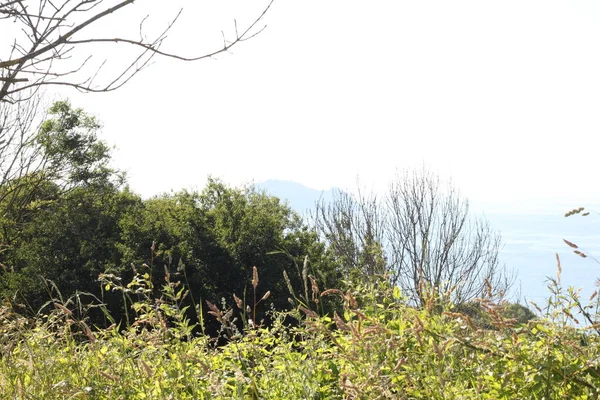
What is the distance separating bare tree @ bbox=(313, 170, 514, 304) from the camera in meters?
17.0

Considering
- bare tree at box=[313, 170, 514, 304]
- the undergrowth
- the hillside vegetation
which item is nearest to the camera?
the undergrowth

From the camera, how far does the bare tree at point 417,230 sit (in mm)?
17047

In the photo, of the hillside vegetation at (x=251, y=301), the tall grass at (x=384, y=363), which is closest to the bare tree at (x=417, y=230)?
the hillside vegetation at (x=251, y=301)

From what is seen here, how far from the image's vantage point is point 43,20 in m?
2.67

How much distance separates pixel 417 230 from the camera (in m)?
17.2

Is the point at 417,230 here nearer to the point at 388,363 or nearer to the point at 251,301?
the point at 251,301

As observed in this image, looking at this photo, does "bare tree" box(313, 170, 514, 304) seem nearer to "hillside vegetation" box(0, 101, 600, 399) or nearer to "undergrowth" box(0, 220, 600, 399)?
"hillside vegetation" box(0, 101, 600, 399)

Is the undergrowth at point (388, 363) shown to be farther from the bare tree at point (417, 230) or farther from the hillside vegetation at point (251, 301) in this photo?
the bare tree at point (417, 230)

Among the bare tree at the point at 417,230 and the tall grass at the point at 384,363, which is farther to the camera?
the bare tree at the point at 417,230

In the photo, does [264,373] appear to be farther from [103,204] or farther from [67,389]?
[103,204]

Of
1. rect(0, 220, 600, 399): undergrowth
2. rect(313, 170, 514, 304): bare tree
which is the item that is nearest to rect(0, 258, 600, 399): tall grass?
rect(0, 220, 600, 399): undergrowth

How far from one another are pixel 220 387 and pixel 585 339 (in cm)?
137

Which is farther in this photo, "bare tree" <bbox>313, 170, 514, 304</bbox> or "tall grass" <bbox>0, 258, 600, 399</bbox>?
"bare tree" <bbox>313, 170, 514, 304</bbox>

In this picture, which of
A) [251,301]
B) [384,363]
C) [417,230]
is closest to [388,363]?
[384,363]
